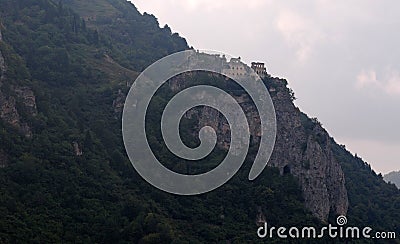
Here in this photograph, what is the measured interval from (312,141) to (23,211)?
1142 inches

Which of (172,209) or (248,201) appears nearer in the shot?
(172,209)

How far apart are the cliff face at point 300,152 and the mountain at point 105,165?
0.35ft

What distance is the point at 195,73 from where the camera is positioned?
8000 cm

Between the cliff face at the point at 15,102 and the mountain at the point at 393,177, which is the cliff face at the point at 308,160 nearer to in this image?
the cliff face at the point at 15,102

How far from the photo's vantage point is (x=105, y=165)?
64.5 m

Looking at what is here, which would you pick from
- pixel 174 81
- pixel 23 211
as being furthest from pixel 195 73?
pixel 23 211

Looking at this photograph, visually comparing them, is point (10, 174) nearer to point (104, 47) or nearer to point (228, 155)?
point (228, 155)

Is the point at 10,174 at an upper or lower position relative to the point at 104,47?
lower

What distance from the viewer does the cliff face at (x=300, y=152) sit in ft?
237

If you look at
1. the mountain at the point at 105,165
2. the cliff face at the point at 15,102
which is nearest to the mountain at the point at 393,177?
the mountain at the point at 105,165

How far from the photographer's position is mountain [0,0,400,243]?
5709cm

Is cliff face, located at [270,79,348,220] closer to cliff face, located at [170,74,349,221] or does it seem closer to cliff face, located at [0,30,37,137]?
cliff face, located at [170,74,349,221]

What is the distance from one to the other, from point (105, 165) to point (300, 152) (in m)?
18.0

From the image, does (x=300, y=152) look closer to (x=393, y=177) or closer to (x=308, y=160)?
(x=308, y=160)
